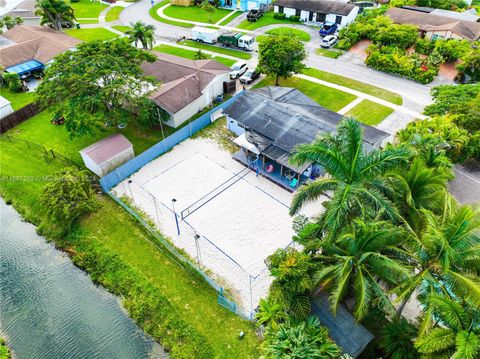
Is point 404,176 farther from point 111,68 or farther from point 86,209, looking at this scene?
point 111,68

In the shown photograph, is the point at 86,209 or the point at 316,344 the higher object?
the point at 316,344

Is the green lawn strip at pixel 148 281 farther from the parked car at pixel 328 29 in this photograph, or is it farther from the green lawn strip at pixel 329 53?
the parked car at pixel 328 29

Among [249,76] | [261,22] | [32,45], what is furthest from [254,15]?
[32,45]

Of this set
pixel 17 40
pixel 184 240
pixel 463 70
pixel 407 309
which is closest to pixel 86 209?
pixel 184 240

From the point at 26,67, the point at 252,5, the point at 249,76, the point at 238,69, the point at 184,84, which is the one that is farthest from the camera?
the point at 252,5

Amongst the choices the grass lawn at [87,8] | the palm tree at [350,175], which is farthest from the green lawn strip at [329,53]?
the grass lawn at [87,8]

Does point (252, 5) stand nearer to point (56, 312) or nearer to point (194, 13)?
point (194, 13)
